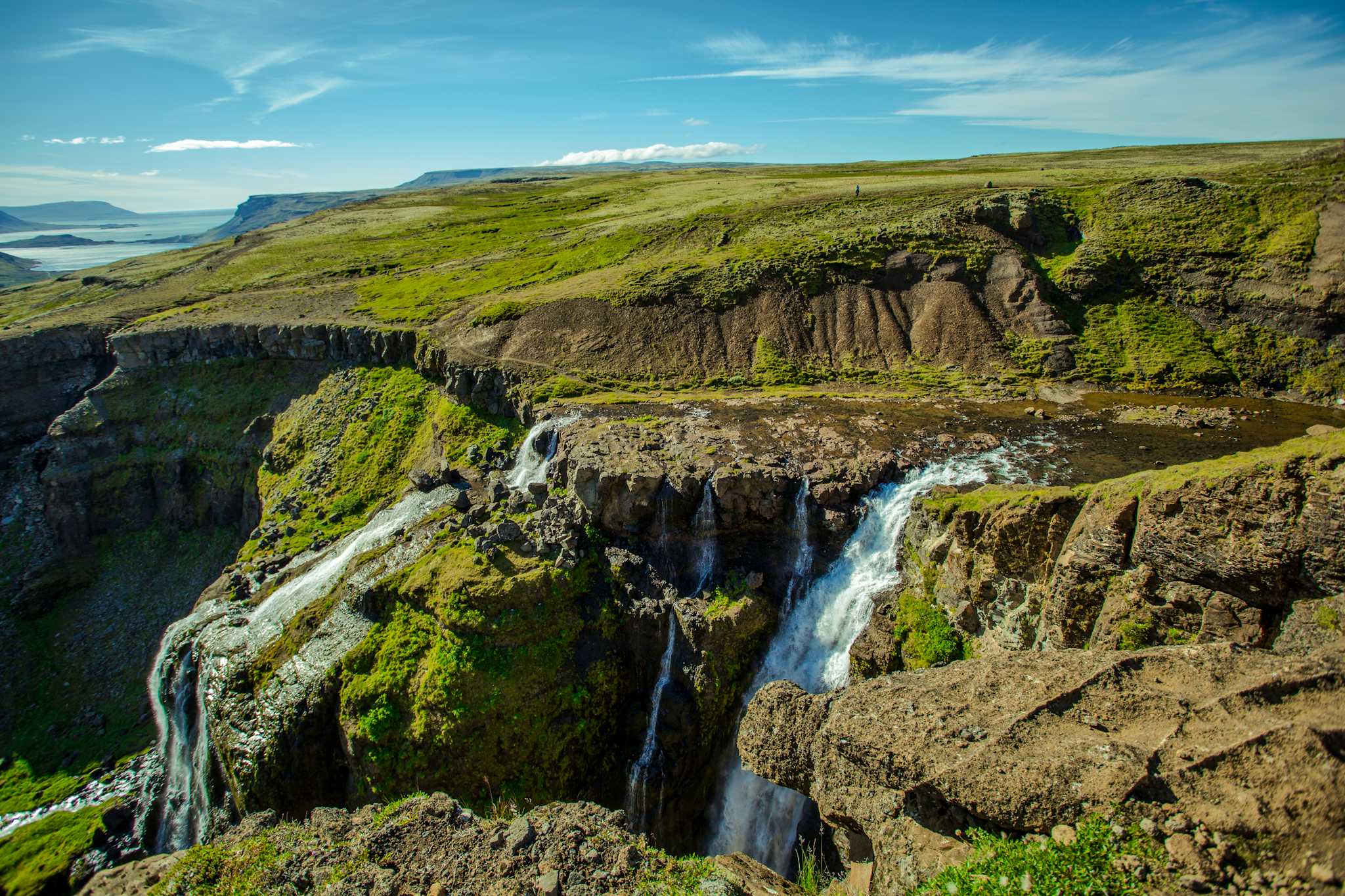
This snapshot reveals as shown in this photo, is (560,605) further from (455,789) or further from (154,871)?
(154,871)

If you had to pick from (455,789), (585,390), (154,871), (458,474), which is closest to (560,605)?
(455,789)

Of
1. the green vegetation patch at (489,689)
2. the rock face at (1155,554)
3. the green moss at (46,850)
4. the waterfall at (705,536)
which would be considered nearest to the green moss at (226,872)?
the green vegetation patch at (489,689)

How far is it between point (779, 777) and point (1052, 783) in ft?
25.6

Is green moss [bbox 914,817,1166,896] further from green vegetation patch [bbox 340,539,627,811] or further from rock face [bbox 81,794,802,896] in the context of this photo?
green vegetation patch [bbox 340,539,627,811]

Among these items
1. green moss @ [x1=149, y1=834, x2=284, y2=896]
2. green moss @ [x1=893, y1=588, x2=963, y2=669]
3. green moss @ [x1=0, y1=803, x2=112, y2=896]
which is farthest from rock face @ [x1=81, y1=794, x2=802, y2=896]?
green moss @ [x1=0, y1=803, x2=112, y2=896]

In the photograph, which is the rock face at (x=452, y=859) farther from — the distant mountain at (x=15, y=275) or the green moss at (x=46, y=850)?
the distant mountain at (x=15, y=275)

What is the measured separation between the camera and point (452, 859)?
14352 mm

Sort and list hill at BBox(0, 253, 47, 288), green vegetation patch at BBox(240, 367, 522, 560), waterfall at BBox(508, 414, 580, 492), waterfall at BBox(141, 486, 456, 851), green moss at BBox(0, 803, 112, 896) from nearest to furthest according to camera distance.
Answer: green moss at BBox(0, 803, 112, 896) → waterfall at BBox(141, 486, 456, 851) → waterfall at BBox(508, 414, 580, 492) → green vegetation patch at BBox(240, 367, 522, 560) → hill at BBox(0, 253, 47, 288)

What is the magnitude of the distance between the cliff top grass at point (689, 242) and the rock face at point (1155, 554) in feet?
111

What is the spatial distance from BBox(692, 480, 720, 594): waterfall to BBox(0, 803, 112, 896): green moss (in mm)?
30305

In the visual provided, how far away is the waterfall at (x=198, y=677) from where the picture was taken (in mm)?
27578

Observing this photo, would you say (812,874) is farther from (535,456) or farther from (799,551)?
(535,456)

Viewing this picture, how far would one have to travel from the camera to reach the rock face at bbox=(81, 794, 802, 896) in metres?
13.3

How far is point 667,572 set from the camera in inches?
1051
